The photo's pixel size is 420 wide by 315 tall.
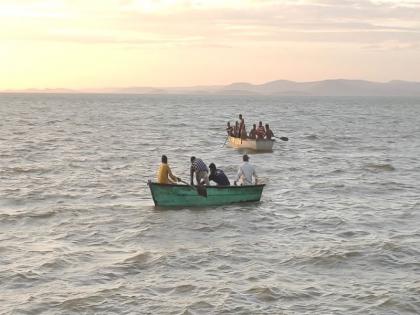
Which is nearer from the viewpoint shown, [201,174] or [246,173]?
[201,174]

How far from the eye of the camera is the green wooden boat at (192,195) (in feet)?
68.3

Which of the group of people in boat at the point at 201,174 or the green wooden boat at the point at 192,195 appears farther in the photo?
the group of people in boat at the point at 201,174

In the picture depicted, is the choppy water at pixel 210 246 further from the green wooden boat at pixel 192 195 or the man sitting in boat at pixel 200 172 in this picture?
the man sitting in boat at pixel 200 172

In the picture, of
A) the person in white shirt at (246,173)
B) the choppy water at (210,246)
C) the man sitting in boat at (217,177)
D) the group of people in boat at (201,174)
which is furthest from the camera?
the person in white shirt at (246,173)

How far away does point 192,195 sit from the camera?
21.1 m

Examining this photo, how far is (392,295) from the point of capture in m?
13.0

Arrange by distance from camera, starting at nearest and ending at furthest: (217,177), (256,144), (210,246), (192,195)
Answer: (210,246)
(192,195)
(217,177)
(256,144)

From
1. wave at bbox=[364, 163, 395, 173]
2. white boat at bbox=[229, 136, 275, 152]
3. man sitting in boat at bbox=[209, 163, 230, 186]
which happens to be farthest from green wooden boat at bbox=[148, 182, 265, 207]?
white boat at bbox=[229, 136, 275, 152]

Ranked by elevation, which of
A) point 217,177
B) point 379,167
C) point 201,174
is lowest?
point 379,167

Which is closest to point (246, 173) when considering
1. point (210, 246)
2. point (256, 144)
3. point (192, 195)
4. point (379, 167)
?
point (192, 195)

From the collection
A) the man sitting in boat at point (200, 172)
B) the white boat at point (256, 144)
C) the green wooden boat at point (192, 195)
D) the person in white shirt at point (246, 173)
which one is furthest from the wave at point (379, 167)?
the man sitting in boat at point (200, 172)

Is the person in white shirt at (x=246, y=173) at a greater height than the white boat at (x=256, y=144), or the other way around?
the person in white shirt at (x=246, y=173)

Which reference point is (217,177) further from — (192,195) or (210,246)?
(210,246)

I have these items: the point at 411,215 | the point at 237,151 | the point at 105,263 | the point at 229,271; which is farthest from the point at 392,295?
the point at 237,151
